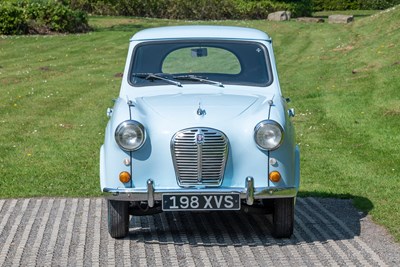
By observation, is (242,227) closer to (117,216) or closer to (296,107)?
(117,216)

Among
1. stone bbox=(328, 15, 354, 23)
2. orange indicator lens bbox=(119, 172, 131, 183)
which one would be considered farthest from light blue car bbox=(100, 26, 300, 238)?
stone bbox=(328, 15, 354, 23)

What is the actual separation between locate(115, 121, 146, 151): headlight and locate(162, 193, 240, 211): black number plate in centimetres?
49

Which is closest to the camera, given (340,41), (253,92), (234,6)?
(253,92)

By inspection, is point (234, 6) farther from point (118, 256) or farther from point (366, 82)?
point (118, 256)

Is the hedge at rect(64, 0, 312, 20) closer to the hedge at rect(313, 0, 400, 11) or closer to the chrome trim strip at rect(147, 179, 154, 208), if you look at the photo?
the hedge at rect(313, 0, 400, 11)

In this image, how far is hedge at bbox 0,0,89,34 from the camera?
31406 mm

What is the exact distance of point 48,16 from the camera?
32.5m

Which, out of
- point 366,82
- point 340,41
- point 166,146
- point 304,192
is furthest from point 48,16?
point 166,146

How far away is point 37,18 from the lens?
106 feet

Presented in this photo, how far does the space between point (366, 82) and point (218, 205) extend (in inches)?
469

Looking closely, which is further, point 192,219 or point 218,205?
point 192,219

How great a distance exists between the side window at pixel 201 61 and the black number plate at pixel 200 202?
5.94ft

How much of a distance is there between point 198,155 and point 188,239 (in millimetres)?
830

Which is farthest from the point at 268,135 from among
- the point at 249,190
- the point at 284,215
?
the point at 284,215
